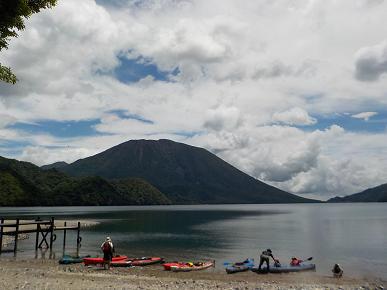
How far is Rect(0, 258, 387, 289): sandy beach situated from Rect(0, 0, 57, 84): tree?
12926 mm

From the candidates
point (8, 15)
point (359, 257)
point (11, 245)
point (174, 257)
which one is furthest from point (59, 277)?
point (359, 257)

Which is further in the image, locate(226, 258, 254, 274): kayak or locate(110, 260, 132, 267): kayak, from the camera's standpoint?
locate(110, 260, 132, 267): kayak

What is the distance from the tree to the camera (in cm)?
1647

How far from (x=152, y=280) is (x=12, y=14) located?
2166 cm

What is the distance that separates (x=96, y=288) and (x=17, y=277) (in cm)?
722

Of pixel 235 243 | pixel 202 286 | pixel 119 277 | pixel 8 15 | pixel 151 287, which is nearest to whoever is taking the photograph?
pixel 8 15

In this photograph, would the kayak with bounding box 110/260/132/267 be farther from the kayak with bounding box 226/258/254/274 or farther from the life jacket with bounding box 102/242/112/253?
the kayak with bounding box 226/258/254/274

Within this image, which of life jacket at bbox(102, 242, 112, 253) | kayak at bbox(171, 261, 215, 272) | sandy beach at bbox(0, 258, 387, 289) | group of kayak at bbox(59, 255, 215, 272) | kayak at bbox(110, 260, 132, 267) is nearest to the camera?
sandy beach at bbox(0, 258, 387, 289)

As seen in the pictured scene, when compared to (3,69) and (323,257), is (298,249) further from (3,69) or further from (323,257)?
(3,69)

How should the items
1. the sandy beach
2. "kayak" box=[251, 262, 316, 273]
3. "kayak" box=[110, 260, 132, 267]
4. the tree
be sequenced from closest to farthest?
the tree
the sandy beach
"kayak" box=[251, 262, 316, 273]
"kayak" box=[110, 260, 132, 267]

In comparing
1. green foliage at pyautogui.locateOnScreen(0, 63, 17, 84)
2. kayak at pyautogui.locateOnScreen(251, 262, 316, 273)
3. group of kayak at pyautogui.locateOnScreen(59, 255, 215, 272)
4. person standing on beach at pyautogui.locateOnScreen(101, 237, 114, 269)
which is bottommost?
kayak at pyautogui.locateOnScreen(251, 262, 316, 273)

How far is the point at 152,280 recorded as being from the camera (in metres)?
30.5

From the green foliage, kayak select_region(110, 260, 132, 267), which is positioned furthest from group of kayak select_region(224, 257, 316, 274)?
the green foliage

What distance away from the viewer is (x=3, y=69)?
56.3 feet
